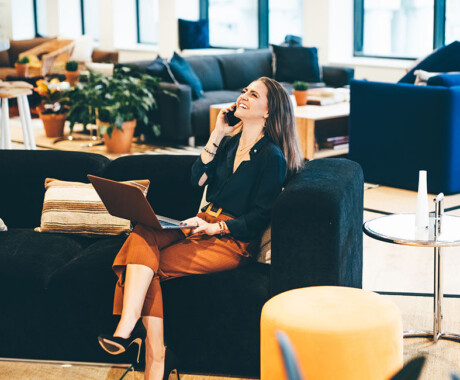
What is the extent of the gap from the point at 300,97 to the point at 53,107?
110 inches

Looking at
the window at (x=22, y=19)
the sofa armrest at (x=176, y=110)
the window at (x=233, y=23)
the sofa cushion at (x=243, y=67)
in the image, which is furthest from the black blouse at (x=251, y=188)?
the window at (x=22, y=19)

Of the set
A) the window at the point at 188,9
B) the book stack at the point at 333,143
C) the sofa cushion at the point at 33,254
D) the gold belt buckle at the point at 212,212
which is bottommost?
the book stack at the point at 333,143

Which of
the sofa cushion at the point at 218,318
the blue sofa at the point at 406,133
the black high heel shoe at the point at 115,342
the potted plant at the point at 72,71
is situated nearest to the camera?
the black high heel shoe at the point at 115,342

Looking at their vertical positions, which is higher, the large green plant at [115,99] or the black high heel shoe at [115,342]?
the large green plant at [115,99]

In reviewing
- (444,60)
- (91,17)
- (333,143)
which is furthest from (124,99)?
(91,17)

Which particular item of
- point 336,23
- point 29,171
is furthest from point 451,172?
point 336,23

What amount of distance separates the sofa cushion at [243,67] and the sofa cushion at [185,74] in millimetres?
909

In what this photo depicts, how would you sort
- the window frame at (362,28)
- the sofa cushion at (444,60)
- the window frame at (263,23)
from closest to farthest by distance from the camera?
the sofa cushion at (444,60), the window frame at (362,28), the window frame at (263,23)

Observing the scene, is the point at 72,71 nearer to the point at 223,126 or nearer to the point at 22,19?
the point at 22,19

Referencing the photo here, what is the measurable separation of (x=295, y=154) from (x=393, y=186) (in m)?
3.24

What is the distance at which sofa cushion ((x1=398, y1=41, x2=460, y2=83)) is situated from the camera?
632cm

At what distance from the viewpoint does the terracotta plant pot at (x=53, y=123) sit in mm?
8320

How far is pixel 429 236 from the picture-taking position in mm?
2824

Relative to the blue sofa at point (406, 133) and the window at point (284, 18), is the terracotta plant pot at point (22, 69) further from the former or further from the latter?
the blue sofa at point (406, 133)
